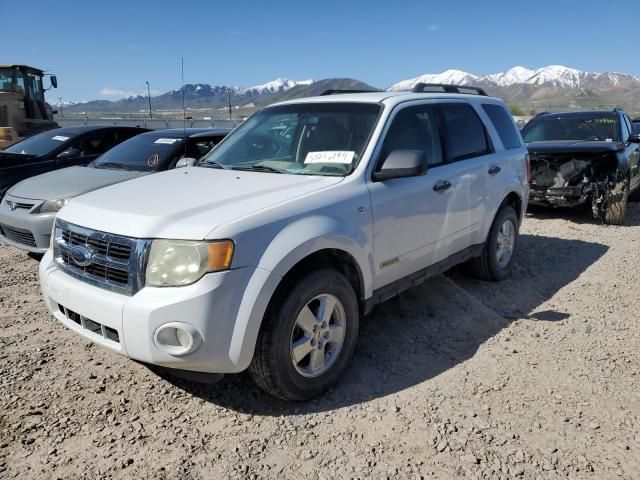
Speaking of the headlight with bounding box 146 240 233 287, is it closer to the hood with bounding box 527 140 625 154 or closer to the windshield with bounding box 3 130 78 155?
the windshield with bounding box 3 130 78 155

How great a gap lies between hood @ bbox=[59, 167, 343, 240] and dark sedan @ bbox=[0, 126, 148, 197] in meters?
4.42

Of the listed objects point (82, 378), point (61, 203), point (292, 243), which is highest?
point (292, 243)

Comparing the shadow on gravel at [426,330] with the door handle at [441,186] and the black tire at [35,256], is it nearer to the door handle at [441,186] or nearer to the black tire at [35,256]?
the door handle at [441,186]

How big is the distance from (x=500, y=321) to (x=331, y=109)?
7.34ft

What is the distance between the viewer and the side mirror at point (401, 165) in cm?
335

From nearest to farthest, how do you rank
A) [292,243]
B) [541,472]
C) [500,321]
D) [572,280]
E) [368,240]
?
[541,472]
[292,243]
[368,240]
[500,321]
[572,280]

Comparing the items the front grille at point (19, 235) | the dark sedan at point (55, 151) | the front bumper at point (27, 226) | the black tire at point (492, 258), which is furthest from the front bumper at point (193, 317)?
the dark sedan at point (55, 151)

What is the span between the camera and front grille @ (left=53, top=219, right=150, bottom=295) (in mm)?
2691

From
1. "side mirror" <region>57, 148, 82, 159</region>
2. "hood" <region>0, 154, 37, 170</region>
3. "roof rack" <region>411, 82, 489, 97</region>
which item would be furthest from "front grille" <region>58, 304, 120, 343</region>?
"side mirror" <region>57, 148, 82, 159</region>

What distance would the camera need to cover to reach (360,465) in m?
2.60

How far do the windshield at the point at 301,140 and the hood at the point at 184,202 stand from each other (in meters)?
0.20

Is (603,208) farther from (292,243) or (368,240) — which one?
(292,243)

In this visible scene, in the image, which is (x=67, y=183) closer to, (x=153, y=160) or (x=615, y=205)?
(x=153, y=160)

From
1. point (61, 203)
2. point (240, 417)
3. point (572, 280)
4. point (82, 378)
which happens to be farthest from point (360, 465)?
point (61, 203)
